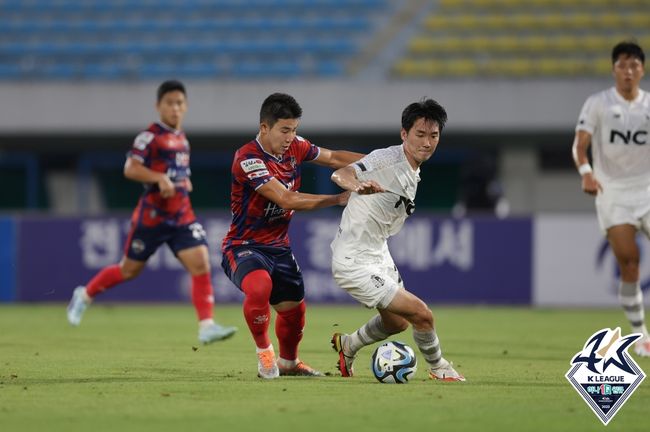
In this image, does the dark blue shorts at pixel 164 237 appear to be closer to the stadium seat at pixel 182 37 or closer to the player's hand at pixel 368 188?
the player's hand at pixel 368 188

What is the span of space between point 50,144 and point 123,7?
322 cm

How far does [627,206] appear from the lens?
953 cm

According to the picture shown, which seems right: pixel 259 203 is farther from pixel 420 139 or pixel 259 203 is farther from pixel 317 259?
pixel 317 259

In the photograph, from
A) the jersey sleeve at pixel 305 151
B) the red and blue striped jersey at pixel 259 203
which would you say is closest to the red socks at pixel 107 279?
the red and blue striped jersey at pixel 259 203

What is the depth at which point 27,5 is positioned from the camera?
2425 centimetres

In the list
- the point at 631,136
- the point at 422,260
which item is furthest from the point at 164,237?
the point at 422,260

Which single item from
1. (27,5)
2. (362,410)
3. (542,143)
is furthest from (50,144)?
(362,410)

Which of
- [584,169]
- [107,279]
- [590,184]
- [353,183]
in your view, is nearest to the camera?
[353,183]

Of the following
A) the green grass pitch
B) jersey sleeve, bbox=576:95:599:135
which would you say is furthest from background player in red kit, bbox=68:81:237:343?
jersey sleeve, bbox=576:95:599:135

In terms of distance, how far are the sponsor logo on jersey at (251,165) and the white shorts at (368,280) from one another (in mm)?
812

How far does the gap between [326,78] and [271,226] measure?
14.0 metres

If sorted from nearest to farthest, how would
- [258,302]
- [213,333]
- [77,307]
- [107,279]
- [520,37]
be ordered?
[258,302] → [213,333] → [107,279] → [77,307] → [520,37]

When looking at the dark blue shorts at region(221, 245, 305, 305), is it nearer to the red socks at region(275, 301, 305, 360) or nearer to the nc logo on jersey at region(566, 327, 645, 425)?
the red socks at region(275, 301, 305, 360)

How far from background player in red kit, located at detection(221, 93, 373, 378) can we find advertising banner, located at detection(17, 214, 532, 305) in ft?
29.0
